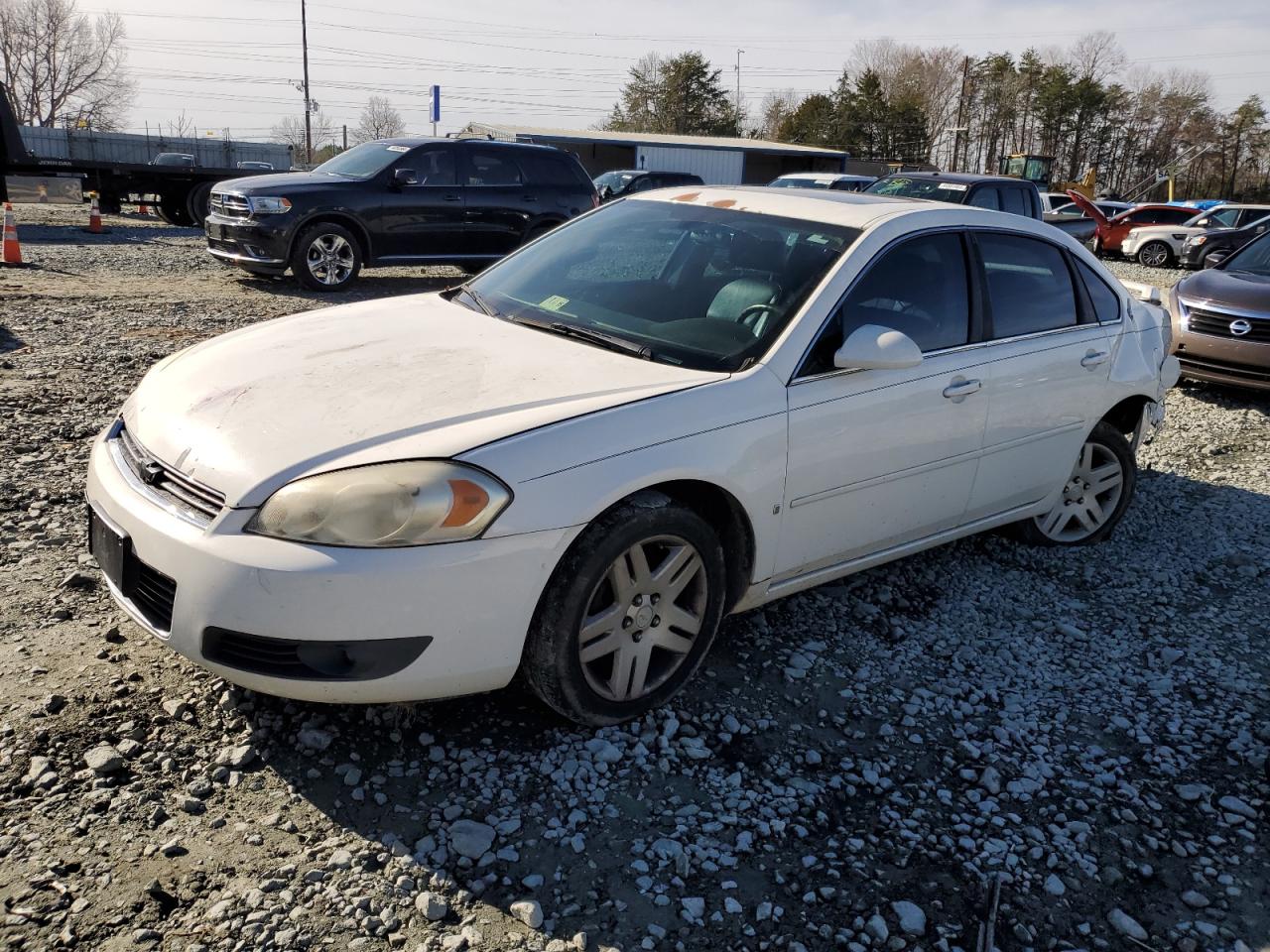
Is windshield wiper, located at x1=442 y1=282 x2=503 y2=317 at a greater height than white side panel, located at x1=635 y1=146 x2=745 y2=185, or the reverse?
white side panel, located at x1=635 y1=146 x2=745 y2=185

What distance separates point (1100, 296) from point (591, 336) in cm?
267

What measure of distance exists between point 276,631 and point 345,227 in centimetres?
1006

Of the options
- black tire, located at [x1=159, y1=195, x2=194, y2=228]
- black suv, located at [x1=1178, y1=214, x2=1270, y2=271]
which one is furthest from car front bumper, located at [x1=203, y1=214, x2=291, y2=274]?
black suv, located at [x1=1178, y1=214, x2=1270, y2=271]

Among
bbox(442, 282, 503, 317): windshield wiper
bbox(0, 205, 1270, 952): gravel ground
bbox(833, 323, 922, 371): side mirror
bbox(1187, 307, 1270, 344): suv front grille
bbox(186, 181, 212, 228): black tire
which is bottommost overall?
bbox(0, 205, 1270, 952): gravel ground

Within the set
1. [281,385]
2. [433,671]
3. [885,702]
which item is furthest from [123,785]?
[885,702]

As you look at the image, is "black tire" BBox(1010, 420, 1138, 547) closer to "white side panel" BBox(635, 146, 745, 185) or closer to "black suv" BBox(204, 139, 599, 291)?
"black suv" BBox(204, 139, 599, 291)

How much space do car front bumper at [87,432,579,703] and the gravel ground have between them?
36cm

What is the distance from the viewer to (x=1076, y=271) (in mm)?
4777

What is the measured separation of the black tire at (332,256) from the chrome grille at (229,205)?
25.6 inches

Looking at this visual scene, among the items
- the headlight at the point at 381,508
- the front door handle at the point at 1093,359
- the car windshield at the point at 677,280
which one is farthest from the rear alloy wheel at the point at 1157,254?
the headlight at the point at 381,508

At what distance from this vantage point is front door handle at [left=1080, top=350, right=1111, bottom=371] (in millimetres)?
4624

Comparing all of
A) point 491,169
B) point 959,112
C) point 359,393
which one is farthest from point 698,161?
point 359,393

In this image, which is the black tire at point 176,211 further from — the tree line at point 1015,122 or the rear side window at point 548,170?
the tree line at point 1015,122

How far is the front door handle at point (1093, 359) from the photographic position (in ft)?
15.2
